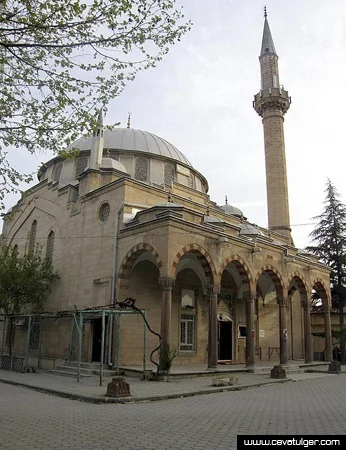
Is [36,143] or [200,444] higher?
[36,143]

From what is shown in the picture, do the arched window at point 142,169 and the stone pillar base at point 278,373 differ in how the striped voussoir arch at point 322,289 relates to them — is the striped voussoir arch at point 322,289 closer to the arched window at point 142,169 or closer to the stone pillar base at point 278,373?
the stone pillar base at point 278,373

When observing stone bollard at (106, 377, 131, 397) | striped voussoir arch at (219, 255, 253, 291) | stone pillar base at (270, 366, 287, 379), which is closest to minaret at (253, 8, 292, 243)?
striped voussoir arch at (219, 255, 253, 291)

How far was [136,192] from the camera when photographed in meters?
17.9

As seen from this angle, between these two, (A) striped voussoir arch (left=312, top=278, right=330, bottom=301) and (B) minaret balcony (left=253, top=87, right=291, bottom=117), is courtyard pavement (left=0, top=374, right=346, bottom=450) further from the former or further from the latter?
(B) minaret balcony (left=253, top=87, right=291, bottom=117)

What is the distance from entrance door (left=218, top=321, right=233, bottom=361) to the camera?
2033 cm

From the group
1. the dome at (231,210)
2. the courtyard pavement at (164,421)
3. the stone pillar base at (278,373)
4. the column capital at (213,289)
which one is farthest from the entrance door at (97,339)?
the dome at (231,210)

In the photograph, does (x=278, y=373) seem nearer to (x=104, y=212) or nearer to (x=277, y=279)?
(x=277, y=279)

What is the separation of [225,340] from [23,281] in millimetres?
9806

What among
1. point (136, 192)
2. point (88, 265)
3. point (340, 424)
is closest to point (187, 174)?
point (136, 192)

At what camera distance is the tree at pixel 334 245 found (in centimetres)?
2514

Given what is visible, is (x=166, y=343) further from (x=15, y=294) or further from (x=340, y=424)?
(x=15, y=294)

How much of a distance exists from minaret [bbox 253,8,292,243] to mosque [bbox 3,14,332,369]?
1681mm

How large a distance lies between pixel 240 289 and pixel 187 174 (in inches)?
299

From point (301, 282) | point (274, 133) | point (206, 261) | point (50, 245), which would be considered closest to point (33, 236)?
point (50, 245)
